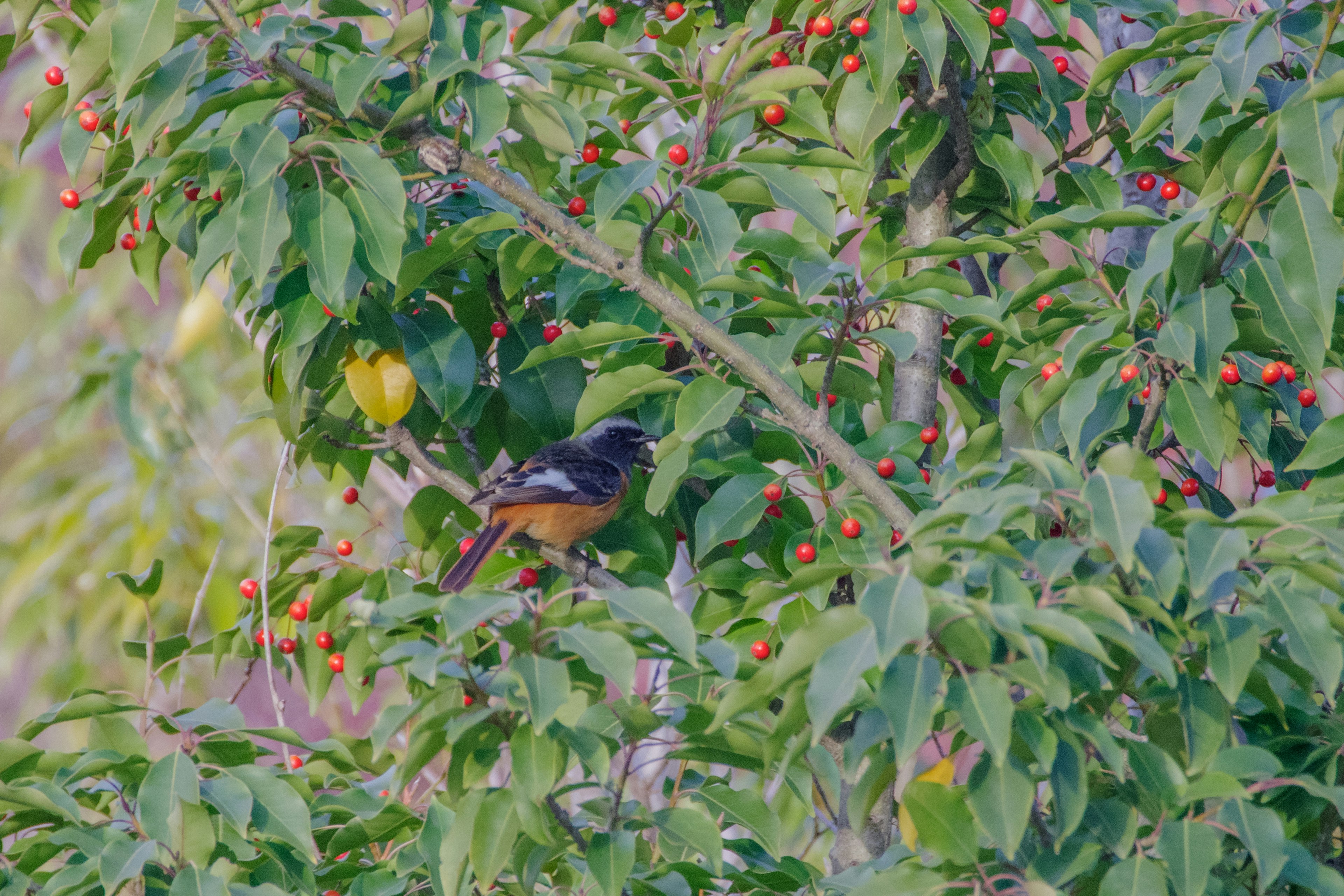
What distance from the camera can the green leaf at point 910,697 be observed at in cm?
144

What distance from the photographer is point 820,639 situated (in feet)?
5.10

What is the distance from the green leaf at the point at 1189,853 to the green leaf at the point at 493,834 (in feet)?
3.08

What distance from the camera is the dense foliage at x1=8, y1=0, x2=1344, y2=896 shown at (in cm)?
166

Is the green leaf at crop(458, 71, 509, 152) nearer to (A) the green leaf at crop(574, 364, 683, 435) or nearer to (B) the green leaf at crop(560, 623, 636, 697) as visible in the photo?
(A) the green leaf at crop(574, 364, 683, 435)

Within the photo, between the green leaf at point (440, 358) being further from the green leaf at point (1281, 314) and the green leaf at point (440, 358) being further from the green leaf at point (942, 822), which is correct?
the green leaf at point (1281, 314)

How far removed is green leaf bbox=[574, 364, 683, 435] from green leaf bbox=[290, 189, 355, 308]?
519 mm

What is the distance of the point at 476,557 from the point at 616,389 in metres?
0.88

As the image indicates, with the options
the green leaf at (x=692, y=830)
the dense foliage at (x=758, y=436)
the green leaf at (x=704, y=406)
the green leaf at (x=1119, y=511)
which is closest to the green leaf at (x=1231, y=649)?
the dense foliage at (x=758, y=436)

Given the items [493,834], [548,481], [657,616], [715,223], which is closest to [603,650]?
[657,616]

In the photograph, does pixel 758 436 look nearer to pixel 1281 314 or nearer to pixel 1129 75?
pixel 1281 314

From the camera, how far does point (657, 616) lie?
1.70 meters

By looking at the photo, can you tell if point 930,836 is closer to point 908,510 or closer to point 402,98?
point 908,510

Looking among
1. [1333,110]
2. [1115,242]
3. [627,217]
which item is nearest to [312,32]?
[627,217]

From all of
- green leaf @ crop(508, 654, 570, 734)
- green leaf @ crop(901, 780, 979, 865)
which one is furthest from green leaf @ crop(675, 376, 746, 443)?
green leaf @ crop(901, 780, 979, 865)
